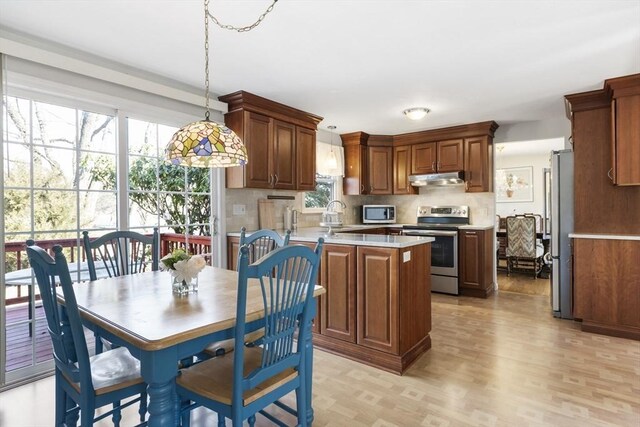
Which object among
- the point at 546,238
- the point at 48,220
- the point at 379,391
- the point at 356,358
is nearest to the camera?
the point at 379,391

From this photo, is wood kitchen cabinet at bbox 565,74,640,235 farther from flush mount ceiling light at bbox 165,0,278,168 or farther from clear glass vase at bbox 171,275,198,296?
clear glass vase at bbox 171,275,198,296

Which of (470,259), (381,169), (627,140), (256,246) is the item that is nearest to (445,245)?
(470,259)

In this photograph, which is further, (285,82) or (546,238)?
(546,238)

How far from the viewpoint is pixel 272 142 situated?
383 cm

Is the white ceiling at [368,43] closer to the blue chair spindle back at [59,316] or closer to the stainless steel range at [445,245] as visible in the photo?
the blue chair spindle back at [59,316]

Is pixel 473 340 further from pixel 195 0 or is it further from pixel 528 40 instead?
pixel 195 0

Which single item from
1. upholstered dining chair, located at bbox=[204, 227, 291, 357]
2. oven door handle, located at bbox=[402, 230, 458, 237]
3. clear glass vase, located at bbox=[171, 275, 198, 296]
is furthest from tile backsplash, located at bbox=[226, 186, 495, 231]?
clear glass vase, located at bbox=[171, 275, 198, 296]

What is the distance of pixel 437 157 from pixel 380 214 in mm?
1204

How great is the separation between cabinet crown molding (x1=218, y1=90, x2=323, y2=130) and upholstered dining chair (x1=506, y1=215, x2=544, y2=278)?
371cm

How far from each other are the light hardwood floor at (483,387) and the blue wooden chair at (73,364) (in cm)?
59

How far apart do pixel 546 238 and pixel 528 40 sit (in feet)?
15.1

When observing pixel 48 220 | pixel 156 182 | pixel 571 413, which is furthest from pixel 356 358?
pixel 48 220

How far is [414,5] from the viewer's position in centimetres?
204

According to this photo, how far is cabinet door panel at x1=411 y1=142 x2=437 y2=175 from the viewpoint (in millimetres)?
5188
